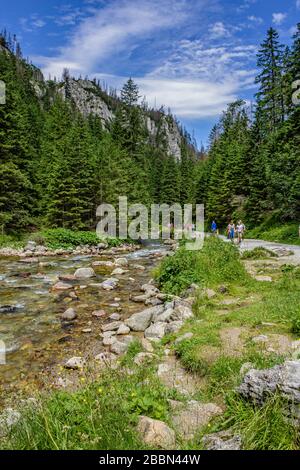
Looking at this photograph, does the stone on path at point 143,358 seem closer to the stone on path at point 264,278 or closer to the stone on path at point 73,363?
the stone on path at point 73,363

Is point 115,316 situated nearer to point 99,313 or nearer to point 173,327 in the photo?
point 99,313

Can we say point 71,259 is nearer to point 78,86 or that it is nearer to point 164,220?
point 164,220

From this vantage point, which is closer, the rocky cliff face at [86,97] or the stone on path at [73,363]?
the stone on path at [73,363]

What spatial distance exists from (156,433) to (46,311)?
873cm

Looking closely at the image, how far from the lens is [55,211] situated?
30047mm

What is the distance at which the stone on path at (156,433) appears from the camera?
141 inches

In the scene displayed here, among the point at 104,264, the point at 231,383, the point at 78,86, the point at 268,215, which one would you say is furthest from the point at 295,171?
the point at 78,86

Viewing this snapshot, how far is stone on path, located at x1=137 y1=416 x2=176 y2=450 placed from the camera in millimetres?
3590

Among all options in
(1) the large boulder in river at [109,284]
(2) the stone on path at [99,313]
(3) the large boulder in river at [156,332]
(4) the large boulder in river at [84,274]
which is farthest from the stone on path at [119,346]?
(4) the large boulder in river at [84,274]

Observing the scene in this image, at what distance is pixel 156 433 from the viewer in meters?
3.71

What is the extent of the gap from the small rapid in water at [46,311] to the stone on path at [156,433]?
377 centimetres

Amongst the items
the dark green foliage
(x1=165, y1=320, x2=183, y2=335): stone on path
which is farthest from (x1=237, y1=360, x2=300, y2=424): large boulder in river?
the dark green foliage

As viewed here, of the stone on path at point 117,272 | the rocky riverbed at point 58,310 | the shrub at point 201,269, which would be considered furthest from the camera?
the stone on path at point 117,272

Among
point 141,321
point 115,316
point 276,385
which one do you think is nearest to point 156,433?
point 276,385
